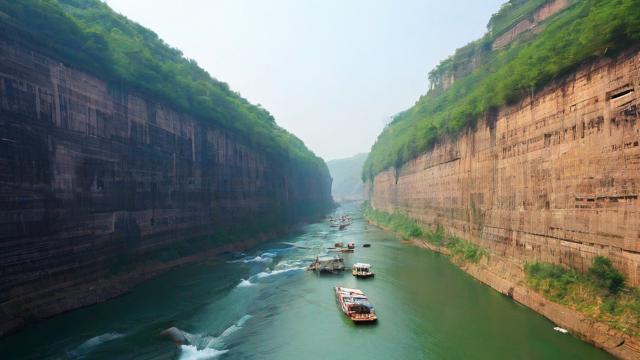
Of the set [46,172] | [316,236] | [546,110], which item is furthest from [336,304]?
[316,236]

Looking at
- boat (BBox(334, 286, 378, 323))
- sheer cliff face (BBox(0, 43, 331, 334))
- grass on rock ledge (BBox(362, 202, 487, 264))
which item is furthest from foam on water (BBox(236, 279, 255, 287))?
grass on rock ledge (BBox(362, 202, 487, 264))

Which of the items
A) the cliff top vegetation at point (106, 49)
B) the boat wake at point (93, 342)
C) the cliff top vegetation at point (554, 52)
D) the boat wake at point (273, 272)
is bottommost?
the boat wake at point (273, 272)

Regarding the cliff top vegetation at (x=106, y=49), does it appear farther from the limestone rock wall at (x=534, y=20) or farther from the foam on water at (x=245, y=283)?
the limestone rock wall at (x=534, y=20)

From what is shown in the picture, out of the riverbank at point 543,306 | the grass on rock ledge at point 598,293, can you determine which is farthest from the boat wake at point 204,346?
the grass on rock ledge at point 598,293

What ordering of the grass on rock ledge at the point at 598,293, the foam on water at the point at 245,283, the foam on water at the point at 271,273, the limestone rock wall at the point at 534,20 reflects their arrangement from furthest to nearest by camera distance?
the limestone rock wall at the point at 534,20, the foam on water at the point at 271,273, the foam on water at the point at 245,283, the grass on rock ledge at the point at 598,293

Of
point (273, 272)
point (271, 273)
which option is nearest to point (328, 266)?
point (273, 272)

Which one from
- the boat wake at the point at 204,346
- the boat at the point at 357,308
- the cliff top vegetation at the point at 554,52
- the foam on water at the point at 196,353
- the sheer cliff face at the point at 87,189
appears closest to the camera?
the cliff top vegetation at the point at 554,52

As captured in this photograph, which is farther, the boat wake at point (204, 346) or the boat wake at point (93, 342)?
the boat wake at point (204, 346)

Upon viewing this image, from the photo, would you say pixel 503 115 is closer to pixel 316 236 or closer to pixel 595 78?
pixel 595 78
